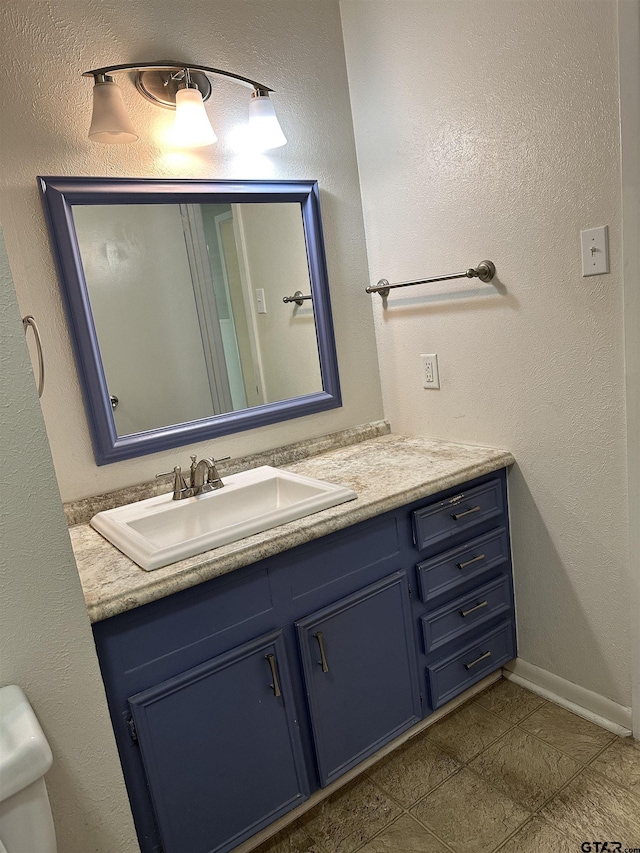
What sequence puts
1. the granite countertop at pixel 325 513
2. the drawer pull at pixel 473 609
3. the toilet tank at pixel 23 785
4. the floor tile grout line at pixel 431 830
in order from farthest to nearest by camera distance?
the drawer pull at pixel 473 609 → the floor tile grout line at pixel 431 830 → the granite countertop at pixel 325 513 → the toilet tank at pixel 23 785

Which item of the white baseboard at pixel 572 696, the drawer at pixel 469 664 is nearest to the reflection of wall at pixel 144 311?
the drawer at pixel 469 664

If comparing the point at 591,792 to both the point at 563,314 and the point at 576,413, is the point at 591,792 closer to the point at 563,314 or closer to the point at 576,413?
the point at 576,413

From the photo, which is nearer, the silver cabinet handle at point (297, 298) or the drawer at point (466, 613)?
the drawer at point (466, 613)

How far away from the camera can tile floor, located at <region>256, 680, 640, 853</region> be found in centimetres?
143

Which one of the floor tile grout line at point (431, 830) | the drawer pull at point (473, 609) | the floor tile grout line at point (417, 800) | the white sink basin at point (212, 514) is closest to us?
the white sink basin at point (212, 514)

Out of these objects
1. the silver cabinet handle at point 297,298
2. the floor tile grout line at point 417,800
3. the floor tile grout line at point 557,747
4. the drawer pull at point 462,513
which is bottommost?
the floor tile grout line at point 417,800

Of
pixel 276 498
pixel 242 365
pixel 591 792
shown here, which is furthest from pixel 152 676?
pixel 591 792

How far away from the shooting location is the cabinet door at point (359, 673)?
147 centimetres

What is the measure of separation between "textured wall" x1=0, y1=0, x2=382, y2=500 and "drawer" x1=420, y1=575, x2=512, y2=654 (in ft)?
2.36

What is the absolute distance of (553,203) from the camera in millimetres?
1533

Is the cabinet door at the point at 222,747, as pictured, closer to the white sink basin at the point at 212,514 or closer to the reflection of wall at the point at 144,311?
the white sink basin at the point at 212,514

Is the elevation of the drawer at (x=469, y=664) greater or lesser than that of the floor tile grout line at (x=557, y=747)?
greater

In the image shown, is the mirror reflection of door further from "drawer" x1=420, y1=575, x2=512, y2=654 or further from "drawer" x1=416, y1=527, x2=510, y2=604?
"drawer" x1=420, y1=575, x2=512, y2=654

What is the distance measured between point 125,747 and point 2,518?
1.86 feet
